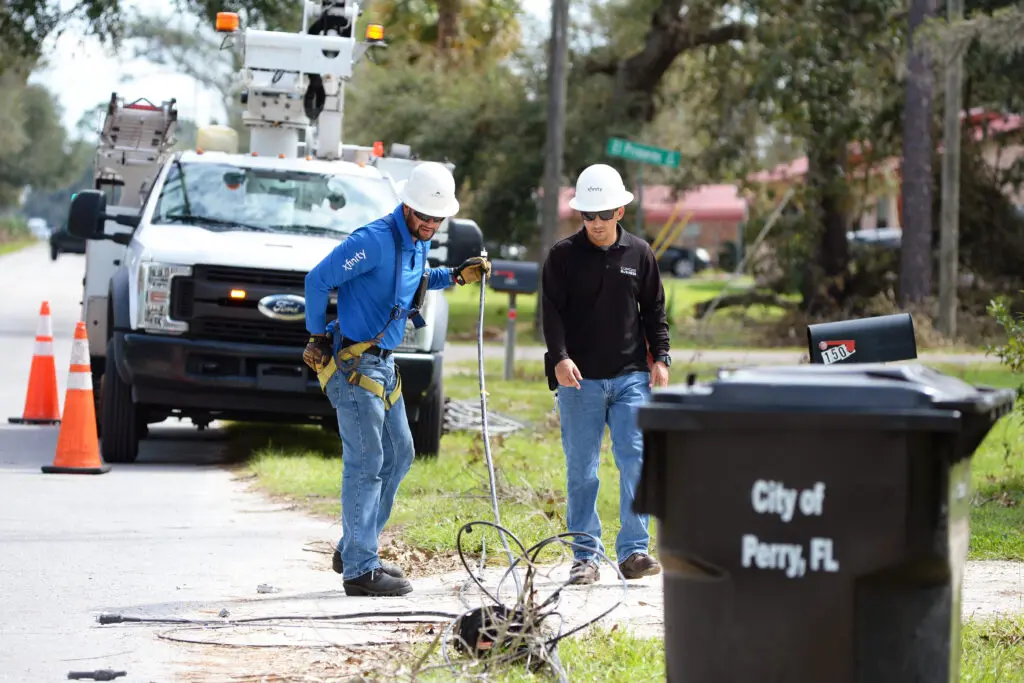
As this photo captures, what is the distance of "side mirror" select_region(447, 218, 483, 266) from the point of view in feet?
37.3

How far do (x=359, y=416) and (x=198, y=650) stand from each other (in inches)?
57.1

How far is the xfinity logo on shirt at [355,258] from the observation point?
23.5ft

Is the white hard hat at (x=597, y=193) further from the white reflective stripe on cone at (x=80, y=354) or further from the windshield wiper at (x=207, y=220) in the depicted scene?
the white reflective stripe on cone at (x=80, y=354)

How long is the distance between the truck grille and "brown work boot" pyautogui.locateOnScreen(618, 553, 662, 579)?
4219mm

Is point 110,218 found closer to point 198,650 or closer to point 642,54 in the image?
point 198,650

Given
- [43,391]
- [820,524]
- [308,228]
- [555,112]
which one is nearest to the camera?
[820,524]

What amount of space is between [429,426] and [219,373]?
1.54 m

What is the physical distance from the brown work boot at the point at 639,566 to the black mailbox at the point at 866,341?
2017mm

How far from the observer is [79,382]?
11.3 metres

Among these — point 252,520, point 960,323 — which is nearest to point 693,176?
point 960,323

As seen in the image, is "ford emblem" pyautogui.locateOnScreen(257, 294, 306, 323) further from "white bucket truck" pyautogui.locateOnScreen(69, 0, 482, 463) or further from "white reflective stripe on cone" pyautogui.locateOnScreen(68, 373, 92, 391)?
"white reflective stripe on cone" pyautogui.locateOnScreen(68, 373, 92, 391)

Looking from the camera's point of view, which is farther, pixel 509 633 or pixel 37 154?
pixel 37 154

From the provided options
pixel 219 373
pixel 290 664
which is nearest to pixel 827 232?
pixel 219 373

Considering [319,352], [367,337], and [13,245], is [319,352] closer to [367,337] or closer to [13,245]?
[367,337]
